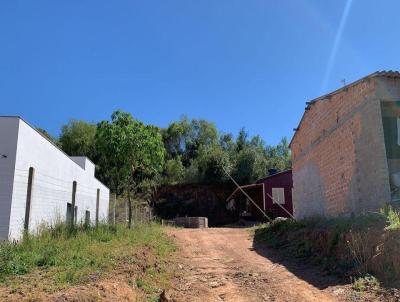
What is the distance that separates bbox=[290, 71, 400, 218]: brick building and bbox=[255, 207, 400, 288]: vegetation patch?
105 cm

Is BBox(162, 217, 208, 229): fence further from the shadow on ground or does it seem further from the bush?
the bush

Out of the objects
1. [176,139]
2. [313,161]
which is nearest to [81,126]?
[176,139]

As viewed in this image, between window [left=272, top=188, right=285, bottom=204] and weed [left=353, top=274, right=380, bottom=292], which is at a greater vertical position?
window [left=272, top=188, right=285, bottom=204]

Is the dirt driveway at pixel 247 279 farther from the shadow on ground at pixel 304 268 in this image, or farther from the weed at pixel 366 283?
the weed at pixel 366 283

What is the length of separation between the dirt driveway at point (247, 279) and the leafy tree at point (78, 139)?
97.5ft

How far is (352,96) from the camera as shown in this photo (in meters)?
15.3

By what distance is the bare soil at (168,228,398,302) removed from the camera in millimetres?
9680

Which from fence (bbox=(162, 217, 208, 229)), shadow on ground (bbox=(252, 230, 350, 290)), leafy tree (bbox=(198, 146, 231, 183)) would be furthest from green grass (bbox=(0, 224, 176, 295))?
leafy tree (bbox=(198, 146, 231, 183))

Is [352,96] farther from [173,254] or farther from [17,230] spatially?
[17,230]

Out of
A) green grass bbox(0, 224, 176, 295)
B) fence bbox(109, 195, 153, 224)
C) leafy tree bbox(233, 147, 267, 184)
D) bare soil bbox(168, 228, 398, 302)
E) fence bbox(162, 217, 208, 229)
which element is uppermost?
leafy tree bbox(233, 147, 267, 184)

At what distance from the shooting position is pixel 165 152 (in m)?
22.4

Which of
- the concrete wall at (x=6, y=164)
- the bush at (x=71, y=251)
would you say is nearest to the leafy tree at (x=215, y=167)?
the bush at (x=71, y=251)

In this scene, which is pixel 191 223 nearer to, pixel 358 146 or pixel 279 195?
pixel 279 195

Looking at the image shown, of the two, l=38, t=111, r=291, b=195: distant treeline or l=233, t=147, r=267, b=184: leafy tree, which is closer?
l=38, t=111, r=291, b=195: distant treeline
